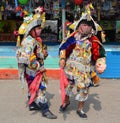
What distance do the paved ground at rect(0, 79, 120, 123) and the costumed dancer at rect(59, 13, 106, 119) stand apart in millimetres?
266

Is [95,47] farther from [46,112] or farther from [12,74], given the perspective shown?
[12,74]

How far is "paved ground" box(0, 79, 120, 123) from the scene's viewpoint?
5188mm

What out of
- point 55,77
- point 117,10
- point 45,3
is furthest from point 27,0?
point 117,10

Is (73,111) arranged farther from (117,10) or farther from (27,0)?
(117,10)

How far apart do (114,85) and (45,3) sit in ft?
7.75

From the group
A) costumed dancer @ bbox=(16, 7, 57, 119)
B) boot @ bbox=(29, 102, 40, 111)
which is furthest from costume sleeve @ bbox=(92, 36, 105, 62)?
boot @ bbox=(29, 102, 40, 111)

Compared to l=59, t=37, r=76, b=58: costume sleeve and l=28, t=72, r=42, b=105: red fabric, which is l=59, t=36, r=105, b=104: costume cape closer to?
l=59, t=37, r=76, b=58: costume sleeve

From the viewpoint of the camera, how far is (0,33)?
8633mm

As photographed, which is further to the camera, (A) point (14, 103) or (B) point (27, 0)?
(B) point (27, 0)

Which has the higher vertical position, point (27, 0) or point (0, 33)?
point (27, 0)

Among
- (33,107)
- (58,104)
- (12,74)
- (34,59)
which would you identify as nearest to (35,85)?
(34,59)

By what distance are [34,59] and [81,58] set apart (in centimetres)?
62

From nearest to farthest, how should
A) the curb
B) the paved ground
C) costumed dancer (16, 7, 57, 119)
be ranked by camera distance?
costumed dancer (16, 7, 57, 119) → the paved ground → the curb

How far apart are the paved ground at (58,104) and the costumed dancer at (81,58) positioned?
0.87 feet
